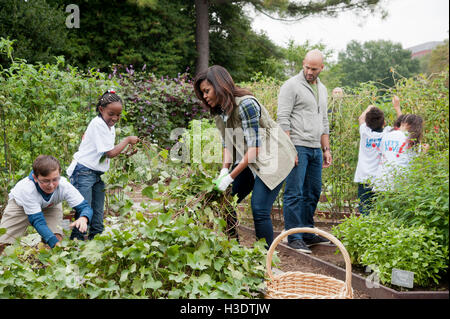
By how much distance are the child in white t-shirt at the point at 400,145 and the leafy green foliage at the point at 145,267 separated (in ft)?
5.48

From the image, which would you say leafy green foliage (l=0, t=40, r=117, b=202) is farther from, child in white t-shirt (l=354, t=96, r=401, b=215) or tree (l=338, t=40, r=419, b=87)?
tree (l=338, t=40, r=419, b=87)

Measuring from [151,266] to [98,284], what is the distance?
0.25 m

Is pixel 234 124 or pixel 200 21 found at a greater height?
pixel 200 21

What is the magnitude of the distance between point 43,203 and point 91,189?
1.42 feet

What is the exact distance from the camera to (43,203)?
296 centimetres

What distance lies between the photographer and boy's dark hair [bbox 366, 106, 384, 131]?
4.21 meters

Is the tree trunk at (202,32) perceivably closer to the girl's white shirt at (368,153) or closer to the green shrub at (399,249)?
the girl's white shirt at (368,153)

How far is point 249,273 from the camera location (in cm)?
218

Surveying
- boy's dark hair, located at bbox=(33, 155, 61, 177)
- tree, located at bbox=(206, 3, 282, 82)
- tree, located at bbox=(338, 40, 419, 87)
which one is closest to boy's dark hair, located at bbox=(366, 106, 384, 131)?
boy's dark hair, located at bbox=(33, 155, 61, 177)

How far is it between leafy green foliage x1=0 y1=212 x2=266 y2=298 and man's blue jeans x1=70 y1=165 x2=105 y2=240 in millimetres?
993

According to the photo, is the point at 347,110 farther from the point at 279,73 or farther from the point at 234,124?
the point at 279,73

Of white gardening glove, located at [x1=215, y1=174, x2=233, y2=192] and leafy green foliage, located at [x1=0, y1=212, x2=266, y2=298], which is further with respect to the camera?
white gardening glove, located at [x1=215, y1=174, x2=233, y2=192]

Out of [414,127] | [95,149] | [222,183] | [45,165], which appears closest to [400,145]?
[414,127]
